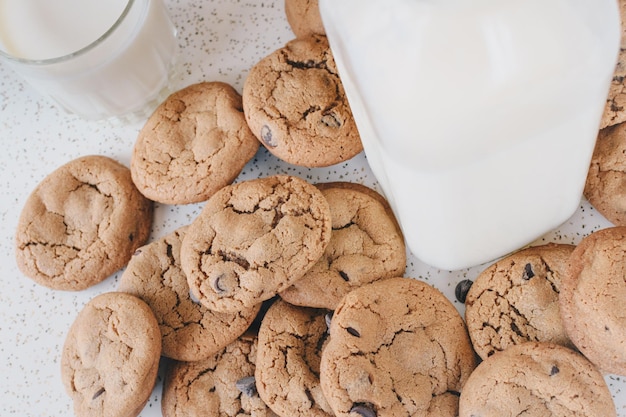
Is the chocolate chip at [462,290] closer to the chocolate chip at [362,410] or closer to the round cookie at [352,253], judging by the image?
the round cookie at [352,253]

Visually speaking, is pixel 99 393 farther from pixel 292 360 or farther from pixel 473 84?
pixel 473 84

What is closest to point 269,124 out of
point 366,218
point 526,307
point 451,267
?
point 366,218

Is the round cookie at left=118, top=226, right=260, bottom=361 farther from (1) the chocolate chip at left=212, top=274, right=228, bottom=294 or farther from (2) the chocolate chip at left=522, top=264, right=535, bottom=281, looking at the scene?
(2) the chocolate chip at left=522, top=264, right=535, bottom=281

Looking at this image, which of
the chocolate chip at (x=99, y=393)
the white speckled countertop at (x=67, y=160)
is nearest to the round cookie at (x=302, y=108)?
the white speckled countertop at (x=67, y=160)

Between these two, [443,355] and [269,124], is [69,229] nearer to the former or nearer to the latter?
[269,124]

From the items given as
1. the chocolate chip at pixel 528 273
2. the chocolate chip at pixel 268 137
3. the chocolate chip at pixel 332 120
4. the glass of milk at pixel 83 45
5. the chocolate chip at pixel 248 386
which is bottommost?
the chocolate chip at pixel 248 386

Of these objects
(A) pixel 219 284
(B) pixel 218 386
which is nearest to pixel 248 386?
(B) pixel 218 386
